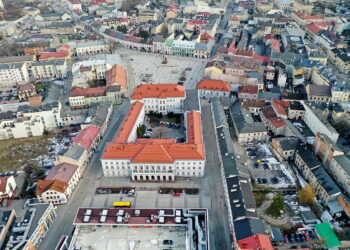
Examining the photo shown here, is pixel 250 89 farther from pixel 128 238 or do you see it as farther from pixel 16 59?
pixel 16 59

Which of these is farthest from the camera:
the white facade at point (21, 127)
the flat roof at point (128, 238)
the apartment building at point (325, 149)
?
the white facade at point (21, 127)

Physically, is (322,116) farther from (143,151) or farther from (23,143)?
(23,143)

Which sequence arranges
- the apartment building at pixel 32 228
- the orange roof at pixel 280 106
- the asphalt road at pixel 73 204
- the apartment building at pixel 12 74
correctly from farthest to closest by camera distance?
the apartment building at pixel 12 74 < the orange roof at pixel 280 106 < the asphalt road at pixel 73 204 < the apartment building at pixel 32 228

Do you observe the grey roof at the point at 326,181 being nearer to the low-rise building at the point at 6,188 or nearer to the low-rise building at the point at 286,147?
the low-rise building at the point at 286,147

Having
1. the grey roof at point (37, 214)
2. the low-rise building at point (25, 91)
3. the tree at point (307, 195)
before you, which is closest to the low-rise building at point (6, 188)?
the grey roof at point (37, 214)

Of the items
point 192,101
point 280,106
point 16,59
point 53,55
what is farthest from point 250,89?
point 16,59

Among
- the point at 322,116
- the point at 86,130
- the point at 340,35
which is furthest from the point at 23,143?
the point at 340,35
